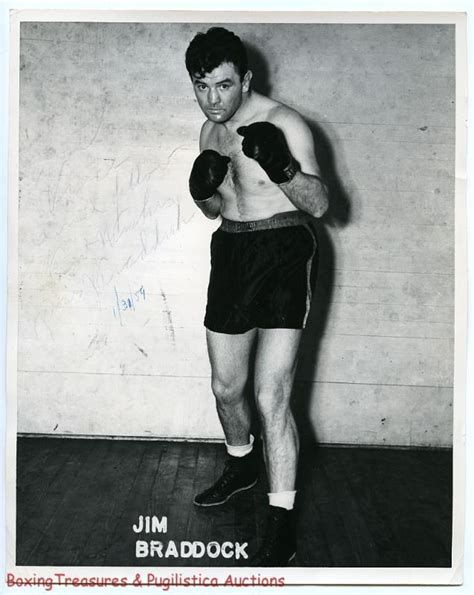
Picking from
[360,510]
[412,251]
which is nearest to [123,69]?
[412,251]

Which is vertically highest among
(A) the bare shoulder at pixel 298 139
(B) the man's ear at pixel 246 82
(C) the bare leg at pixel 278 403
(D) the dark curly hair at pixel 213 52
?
(D) the dark curly hair at pixel 213 52

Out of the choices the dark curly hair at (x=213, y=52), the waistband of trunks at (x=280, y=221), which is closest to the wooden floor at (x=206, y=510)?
the waistband of trunks at (x=280, y=221)

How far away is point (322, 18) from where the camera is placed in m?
1.93

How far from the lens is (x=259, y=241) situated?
6.40 ft

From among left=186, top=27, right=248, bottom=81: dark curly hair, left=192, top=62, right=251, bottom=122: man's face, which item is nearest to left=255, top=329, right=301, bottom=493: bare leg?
left=192, top=62, right=251, bottom=122: man's face

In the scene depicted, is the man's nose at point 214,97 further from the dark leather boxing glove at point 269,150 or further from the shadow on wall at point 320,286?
Answer: the shadow on wall at point 320,286

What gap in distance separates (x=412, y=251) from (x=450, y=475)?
0.83 metres

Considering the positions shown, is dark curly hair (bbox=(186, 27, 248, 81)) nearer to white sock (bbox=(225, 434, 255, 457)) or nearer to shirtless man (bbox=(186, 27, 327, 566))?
shirtless man (bbox=(186, 27, 327, 566))

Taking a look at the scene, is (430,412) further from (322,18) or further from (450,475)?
(322,18)

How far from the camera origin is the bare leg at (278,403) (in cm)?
184

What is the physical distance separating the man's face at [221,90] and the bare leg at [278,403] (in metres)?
0.63

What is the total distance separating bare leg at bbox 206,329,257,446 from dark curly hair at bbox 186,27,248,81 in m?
0.76

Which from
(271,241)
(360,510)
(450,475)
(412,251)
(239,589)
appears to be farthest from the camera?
(412,251)

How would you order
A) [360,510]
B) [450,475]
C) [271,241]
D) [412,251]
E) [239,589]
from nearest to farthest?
[239,589] < [271,241] < [360,510] < [450,475] < [412,251]
